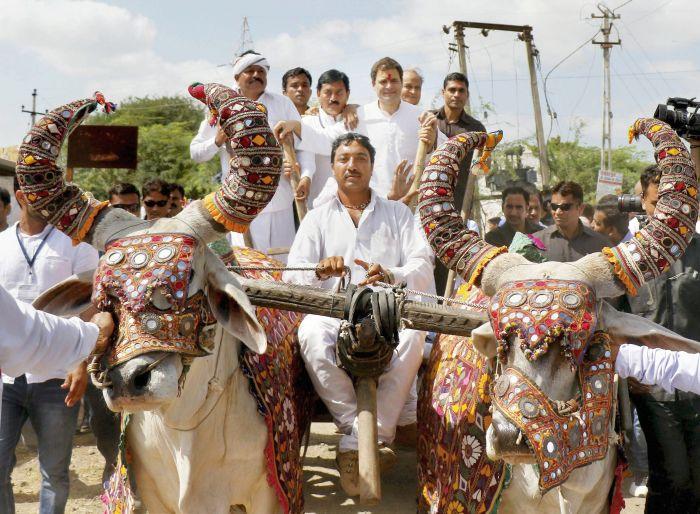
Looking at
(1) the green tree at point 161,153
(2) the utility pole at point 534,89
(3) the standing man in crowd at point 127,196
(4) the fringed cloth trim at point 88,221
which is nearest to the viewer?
(4) the fringed cloth trim at point 88,221

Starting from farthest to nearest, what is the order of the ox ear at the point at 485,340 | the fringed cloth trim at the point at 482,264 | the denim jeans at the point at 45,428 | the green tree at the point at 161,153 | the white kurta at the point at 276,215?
the green tree at the point at 161,153, the white kurta at the point at 276,215, the denim jeans at the point at 45,428, the fringed cloth trim at the point at 482,264, the ox ear at the point at 485,340

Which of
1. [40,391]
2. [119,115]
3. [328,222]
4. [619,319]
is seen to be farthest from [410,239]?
[119,115]

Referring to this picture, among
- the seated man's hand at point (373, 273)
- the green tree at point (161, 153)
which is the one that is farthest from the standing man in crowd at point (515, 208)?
the green tree at point (161, 153)

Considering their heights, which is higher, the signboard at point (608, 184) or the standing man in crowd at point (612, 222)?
the signboard at point (608, 184)

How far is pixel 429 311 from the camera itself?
4184 mm

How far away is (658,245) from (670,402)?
1672 millimetres

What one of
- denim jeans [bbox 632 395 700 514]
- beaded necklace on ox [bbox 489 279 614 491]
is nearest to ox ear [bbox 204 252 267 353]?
beaded necklace on ox [bbox 489 279 614 491]

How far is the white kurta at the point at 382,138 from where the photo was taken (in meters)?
7.76

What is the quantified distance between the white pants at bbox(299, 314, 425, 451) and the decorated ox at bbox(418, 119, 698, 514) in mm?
411

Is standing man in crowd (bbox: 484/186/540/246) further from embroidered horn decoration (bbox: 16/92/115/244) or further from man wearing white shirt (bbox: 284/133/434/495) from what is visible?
embroidered horn decoration (bbox: 16/92/115/244)

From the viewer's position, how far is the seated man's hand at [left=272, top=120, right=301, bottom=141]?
7.03 metres

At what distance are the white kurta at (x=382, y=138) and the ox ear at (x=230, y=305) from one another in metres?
3.75

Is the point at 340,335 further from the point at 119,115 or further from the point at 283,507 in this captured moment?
the point at 119,115

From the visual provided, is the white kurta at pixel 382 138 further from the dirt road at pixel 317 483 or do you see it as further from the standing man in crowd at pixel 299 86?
the dirt road at pixel 317 483
